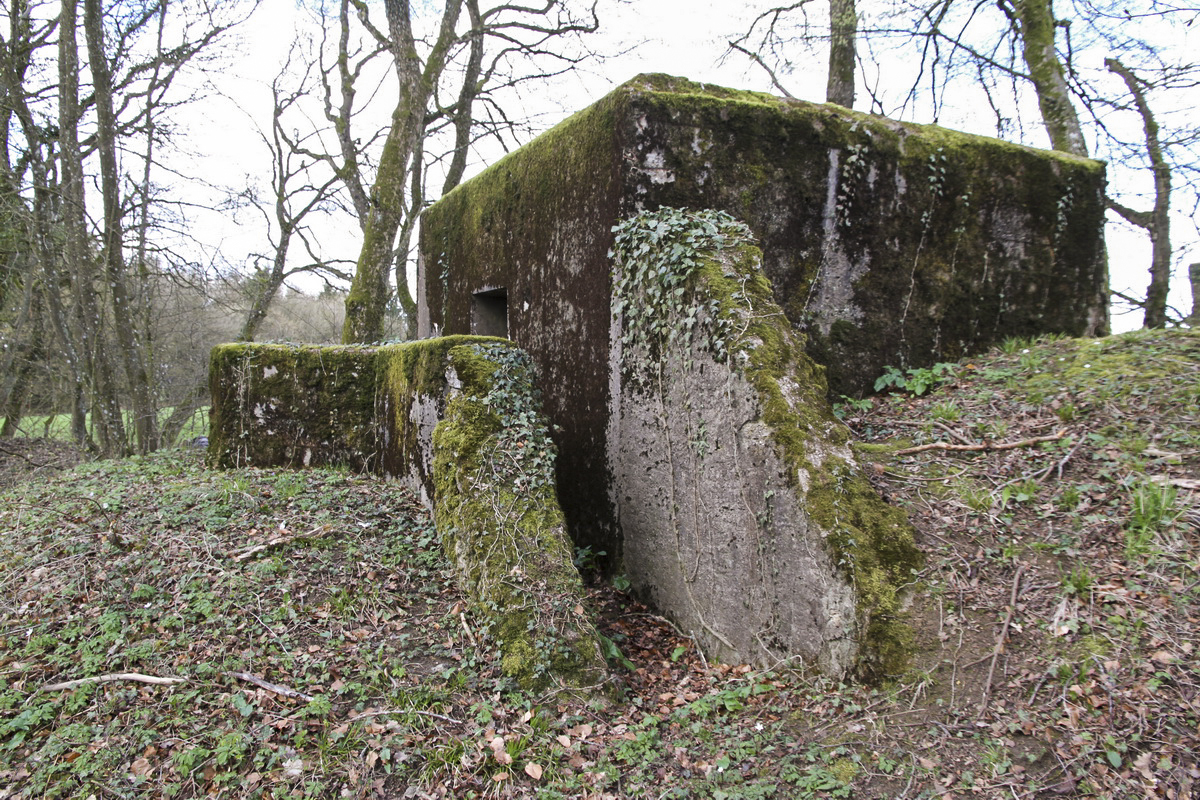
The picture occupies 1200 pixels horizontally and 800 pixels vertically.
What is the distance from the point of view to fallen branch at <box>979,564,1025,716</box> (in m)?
3.24

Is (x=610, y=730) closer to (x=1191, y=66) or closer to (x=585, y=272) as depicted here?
(x=585, y=272)

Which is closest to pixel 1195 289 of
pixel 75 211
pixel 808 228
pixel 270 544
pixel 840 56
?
pixel 808 228

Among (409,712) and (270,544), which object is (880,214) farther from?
(270,544)

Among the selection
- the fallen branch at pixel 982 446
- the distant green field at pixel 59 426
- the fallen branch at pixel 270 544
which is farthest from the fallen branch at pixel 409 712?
the distant green field at pixel 59 426

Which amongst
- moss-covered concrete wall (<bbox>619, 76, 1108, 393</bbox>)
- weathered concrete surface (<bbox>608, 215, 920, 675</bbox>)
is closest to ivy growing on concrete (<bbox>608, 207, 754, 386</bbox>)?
weathered concrete surface (<bbox>608, 215, 920, 675</bbox>)

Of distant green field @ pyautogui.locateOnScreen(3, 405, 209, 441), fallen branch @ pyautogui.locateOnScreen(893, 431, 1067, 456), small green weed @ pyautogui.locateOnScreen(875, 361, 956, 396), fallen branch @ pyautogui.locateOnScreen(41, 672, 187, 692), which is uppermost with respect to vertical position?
small green weed @ pyautogui.locateOnScreen(875, 361, 956, 396)

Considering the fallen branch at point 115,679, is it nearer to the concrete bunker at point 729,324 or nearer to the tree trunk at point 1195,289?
the concrete bunker at point 729,324

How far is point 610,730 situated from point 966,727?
65.7 inches

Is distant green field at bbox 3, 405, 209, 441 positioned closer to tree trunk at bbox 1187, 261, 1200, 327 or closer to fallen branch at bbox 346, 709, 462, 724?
fallen branch at bbox 346, 709, 462, 724

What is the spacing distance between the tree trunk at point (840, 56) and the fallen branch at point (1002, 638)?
9280 mm

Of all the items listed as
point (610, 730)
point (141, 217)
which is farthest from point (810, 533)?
point (141, 217)

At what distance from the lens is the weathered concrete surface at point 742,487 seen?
3.76 meters

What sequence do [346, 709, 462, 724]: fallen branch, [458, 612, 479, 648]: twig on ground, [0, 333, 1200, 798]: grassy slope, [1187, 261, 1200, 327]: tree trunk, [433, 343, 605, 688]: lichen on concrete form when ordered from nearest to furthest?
1. [0, 333, 1200, 798]: grassy slope
2. [346, 709, 462, 724]: fallen branch
3. [433, 343, 605, 688]: lichen on concrete
4. [458, 612, 479, 648]: twig on ground
5. [1187, 261, 1200, 327]: tree trunk

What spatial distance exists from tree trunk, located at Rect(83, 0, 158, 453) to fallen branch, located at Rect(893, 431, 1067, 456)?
1044cm
